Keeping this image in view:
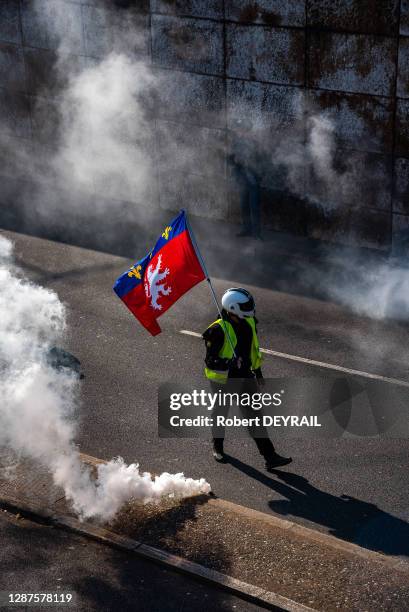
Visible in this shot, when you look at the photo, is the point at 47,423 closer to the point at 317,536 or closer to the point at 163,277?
the point at 163,277

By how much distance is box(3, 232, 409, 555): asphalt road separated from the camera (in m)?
8.99

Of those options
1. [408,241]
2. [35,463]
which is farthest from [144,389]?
[408,241]

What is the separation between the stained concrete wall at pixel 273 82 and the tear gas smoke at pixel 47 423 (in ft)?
16.4

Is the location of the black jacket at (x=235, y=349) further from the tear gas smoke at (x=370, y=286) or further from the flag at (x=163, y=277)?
the tear gas smoke at (x=370, y=286)

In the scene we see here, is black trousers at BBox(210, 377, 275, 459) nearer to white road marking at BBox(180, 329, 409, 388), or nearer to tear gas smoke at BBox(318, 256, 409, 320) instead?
white road marking at BBox(180, 329, 409, 388)

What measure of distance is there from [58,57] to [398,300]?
7.13 m

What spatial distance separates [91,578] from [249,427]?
229 centimetres

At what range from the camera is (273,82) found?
14.9 meters

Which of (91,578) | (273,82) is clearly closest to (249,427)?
(91,578)

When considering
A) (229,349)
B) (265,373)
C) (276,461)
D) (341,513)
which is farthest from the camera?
(265,373)

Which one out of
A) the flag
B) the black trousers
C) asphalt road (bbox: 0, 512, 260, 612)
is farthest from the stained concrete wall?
asphalt road (bbox: 0, 512, 260, 612)

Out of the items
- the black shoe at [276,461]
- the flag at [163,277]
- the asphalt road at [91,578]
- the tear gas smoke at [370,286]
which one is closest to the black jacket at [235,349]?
the flag at [163,277]

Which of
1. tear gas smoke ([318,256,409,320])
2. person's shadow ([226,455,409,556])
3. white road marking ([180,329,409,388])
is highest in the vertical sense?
tear gas smoke ([318,256,409,320])

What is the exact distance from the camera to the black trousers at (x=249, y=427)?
31.2ft
